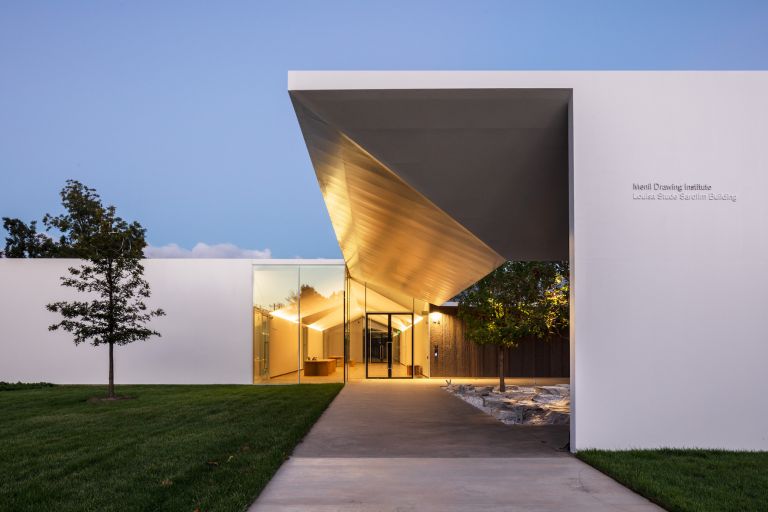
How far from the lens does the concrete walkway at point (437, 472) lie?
211 inches

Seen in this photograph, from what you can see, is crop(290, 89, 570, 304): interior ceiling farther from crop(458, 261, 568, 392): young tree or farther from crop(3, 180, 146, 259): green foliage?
crop(3, 180, 146, 259): green foliage

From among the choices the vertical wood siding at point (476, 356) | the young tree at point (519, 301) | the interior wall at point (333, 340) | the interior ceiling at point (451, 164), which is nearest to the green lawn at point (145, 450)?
the interior ceiling at point (451, 164)

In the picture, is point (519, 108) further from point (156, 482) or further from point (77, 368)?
point (77, 368)

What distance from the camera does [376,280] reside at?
2131 cm

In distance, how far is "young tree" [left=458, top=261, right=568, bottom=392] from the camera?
16328 millimetres

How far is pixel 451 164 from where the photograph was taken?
8.48m

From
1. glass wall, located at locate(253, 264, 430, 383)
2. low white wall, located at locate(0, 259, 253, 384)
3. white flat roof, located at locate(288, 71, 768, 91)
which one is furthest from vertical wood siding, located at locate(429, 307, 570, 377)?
white flat roof, located at locate(288, 71, 768, 91)

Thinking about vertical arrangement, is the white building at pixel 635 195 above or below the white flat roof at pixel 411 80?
below

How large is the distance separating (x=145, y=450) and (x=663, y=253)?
6525 millimetres

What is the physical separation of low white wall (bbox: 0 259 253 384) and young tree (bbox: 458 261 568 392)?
294 inches

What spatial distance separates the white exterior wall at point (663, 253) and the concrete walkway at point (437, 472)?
1.07 m

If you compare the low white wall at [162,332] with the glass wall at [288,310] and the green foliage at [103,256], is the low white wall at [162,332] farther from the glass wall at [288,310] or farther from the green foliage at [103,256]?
the green foliage at [103,256]

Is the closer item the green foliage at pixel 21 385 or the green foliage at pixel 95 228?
the green foliage at pixel 95 228

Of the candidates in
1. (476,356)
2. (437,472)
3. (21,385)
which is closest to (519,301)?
(476,356)
